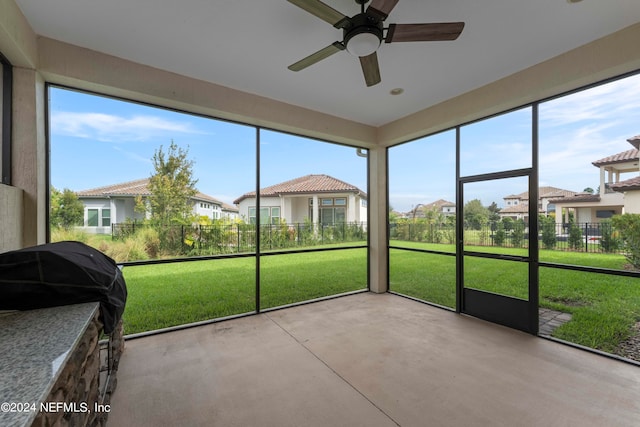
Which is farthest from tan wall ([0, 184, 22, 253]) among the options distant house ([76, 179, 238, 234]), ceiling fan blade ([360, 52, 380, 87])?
ceiling fan blade ([360, 52, 380, 87])

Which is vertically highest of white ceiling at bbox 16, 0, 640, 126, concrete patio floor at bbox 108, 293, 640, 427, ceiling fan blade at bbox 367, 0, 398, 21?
white ceiling at bbox 16, 0, 640, 126

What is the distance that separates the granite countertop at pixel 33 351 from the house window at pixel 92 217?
2.05 meters

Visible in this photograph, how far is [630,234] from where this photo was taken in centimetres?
282

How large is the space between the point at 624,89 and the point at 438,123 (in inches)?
72.2

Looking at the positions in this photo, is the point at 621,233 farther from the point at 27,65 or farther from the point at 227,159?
the point at 27,65

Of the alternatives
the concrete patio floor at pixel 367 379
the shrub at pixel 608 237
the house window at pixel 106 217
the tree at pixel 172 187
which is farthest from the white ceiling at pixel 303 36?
the concrete patio floor at pixel 367 379

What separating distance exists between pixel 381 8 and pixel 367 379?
286 centimetres

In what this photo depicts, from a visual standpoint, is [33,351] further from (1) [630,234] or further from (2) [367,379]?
(1) [630,234]

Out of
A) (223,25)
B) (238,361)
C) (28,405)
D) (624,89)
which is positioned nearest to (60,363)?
(28,405)

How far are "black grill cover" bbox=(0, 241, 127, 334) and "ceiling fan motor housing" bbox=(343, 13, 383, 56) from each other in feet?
7.61

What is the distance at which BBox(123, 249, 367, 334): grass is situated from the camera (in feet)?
13.3

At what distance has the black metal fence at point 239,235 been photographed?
358 cm

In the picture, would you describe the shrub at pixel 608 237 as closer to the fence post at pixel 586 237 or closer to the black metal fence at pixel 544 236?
the black metal fence at pixel 544 236

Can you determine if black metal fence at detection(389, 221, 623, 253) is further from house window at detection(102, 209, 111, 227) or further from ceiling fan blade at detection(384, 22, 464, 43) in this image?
house window at detection(102, 209, 111, 227)
